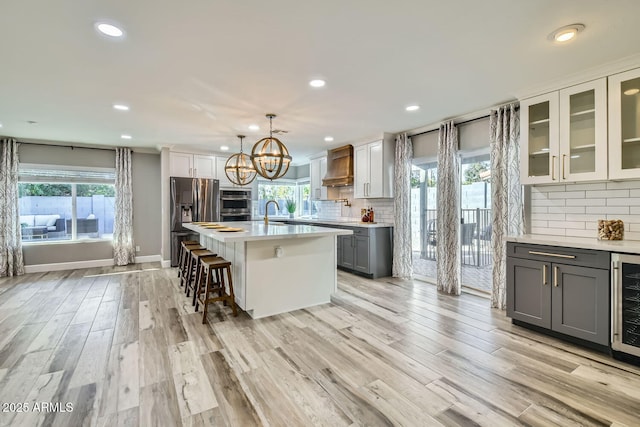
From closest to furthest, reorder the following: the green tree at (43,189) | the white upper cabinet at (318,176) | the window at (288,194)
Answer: the green tree at (43,189)
the white upper cabinet at (318,176)
the window at (288,194)

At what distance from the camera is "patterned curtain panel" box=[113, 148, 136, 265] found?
21.2ft

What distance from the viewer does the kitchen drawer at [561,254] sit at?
8.34 ft

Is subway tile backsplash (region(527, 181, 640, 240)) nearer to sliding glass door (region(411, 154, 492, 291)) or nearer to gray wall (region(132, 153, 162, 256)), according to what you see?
sliding glass door (region(411, 154, 492, 291))

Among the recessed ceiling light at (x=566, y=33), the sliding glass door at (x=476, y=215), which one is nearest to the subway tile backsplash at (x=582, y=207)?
the sliding glass door at (x=476, y=215)

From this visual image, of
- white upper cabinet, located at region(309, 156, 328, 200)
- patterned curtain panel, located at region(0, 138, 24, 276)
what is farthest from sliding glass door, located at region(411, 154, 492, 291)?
patterned curtain panel, located at region(0, 138, 24, 276)

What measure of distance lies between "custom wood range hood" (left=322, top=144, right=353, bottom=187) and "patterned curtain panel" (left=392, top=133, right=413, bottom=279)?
3.60 feet

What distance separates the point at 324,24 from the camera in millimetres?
2107

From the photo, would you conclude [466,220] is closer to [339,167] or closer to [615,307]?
[615,307]

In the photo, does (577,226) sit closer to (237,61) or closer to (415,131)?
(415,131)

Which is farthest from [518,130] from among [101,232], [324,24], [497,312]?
[101,232]

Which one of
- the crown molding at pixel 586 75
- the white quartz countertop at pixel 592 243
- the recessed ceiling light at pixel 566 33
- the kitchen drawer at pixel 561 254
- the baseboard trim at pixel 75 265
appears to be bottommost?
the baseboard trim at pixel 75 265

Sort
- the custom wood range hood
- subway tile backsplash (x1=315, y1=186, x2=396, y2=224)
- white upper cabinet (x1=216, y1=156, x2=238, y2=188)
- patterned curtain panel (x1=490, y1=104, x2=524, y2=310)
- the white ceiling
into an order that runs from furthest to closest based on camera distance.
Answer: white upper cabinet (x1=216, y1=156, x2=238, y2=188), the custom wood range hood, subway tile backsplash (x1=315, y1=186, x2=396, y2=224), patterned curtain panel (x1=490, y1=104, x2=524, y2=310), the white ceiling

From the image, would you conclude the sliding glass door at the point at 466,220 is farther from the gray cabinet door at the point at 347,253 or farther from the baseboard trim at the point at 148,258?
the baseboard trim at the point at 148,258

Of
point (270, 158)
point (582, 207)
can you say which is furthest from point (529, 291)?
point (270, 158)
